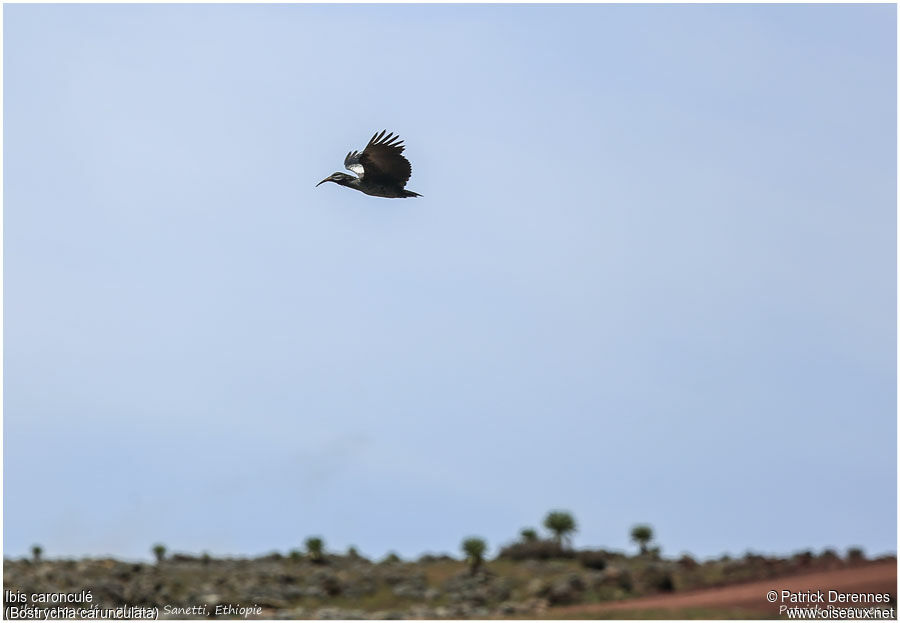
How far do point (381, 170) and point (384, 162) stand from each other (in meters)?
0.22

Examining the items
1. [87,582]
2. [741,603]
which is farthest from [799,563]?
[87,582]

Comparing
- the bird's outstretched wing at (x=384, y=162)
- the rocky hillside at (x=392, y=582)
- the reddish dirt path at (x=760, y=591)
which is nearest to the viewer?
the bird's outstretched wing at (x=384, y=162)

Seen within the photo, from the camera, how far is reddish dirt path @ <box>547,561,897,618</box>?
52.2m

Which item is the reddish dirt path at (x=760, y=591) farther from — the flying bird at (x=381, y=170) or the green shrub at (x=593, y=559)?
the flying bird at (x=381, y=170)

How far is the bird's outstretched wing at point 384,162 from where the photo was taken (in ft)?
91.5

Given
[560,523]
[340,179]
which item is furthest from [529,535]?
[340,179]

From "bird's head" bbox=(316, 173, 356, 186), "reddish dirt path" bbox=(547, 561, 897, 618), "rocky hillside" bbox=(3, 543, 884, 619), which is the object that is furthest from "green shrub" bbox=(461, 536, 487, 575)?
"bird's head" bbox=(316, 173, 356, 186)

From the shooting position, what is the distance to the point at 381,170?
28125mm

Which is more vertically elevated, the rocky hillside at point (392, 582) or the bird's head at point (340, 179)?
the bird's head at point (340, 179)

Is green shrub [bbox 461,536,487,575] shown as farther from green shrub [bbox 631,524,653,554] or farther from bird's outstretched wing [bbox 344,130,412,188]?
bird's outstretched wing [bbox 344,130,412,188]

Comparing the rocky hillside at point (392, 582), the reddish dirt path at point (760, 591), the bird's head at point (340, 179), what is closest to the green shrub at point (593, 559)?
the rocky hillside at point (392, 582)

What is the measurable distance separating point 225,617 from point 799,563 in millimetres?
28315

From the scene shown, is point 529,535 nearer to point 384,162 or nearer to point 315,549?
point 315,549

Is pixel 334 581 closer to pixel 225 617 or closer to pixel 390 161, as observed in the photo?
pixel 225 617
